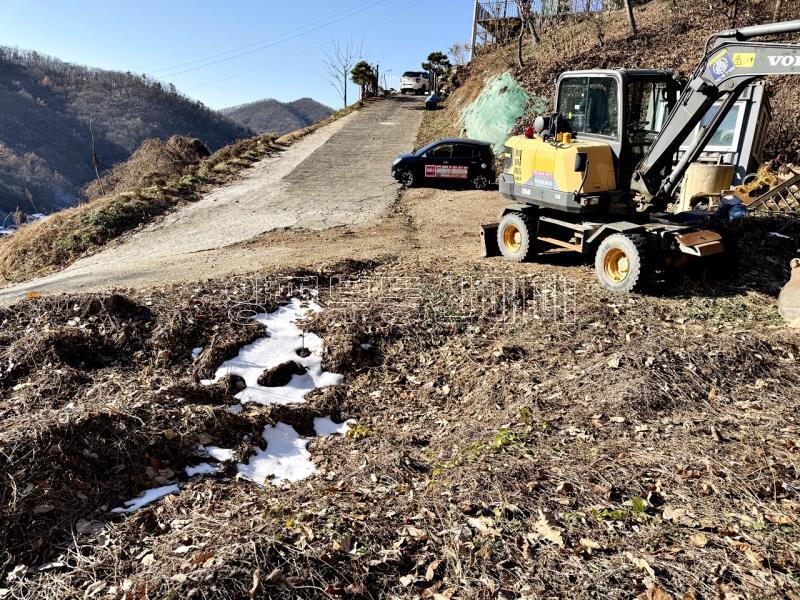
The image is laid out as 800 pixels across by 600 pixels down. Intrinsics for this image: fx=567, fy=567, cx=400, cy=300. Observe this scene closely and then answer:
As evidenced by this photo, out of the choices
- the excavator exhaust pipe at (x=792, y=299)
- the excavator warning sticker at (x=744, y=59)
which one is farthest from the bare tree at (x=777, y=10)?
the excavator exhaust pipe at (x=792, y=299)

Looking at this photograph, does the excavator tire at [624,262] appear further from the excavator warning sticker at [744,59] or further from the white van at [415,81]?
the white van at [415,81]

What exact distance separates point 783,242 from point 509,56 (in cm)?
2144

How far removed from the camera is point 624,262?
25.2ft

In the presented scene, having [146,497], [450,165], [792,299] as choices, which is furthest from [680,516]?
[450,165]

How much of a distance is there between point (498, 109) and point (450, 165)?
614cm

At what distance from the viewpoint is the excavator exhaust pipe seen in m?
6.68

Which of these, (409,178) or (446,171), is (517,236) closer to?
(446,171)

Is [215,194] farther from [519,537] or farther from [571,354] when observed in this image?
[519,537]

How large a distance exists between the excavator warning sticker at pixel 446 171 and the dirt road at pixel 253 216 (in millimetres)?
1131

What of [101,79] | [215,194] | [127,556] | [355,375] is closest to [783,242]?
[355,375]

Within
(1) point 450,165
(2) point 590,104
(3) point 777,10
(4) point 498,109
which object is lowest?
(1) point 450,165

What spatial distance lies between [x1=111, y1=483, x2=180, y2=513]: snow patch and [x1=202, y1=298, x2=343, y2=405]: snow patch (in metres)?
1.55

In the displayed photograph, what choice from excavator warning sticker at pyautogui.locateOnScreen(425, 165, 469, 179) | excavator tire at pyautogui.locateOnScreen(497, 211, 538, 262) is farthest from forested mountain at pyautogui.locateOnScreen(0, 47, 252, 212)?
excavator tire at pyautogui.locateOnScreen(497, 211, 538, 262)

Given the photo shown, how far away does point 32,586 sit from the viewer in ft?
11.0
